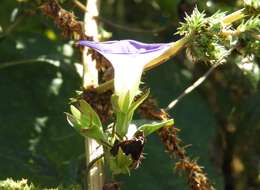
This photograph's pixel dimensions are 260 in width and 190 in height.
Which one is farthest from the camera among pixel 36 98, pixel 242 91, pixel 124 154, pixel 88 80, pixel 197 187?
pixel 242 91

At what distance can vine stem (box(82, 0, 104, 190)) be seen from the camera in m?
Answer: 0.83

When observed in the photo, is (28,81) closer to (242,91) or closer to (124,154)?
(242,91)

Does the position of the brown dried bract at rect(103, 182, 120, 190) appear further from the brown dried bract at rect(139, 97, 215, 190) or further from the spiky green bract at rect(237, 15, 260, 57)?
the spiky green bract at rect(237, 15, 260, 57)

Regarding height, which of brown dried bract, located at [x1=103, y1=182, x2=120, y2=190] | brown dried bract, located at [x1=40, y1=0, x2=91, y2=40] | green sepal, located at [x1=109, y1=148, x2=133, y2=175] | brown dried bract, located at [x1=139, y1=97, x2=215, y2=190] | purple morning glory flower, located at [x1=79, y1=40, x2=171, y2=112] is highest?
brown dried bract, located at [x1=40, y1=0, x2=91, y2=40]

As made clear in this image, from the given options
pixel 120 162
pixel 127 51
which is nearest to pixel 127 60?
pixel 127 51

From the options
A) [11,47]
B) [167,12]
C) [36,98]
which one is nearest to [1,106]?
[36,98]

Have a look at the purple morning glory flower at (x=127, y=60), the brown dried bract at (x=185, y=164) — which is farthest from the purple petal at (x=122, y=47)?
the brown dried bract at (x=185, y=164)

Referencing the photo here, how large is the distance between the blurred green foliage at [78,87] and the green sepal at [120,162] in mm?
271

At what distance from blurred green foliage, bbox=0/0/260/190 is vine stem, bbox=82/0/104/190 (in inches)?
3.3

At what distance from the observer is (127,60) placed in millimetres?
814

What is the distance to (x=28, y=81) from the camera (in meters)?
1.32

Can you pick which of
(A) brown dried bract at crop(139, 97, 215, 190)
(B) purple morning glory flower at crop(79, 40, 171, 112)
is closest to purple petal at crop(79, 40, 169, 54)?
(B) purple morning glory flower at crop(79, 40, 171, 112)

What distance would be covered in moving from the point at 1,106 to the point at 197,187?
1.68ft

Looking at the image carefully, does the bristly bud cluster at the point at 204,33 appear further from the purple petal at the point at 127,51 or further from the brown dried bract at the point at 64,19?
the brown dried bract at the point at 64,19
